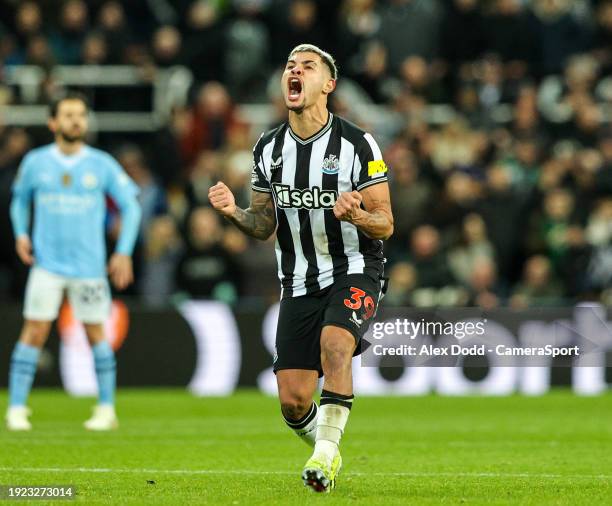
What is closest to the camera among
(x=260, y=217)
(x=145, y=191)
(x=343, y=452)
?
(x=260, y=217)

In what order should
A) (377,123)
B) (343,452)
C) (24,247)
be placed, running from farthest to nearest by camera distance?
(377,123)
(24,247)
(343,452)

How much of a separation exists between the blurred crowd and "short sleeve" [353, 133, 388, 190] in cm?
843

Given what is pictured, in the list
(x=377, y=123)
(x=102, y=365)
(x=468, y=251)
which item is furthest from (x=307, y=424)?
(x=377, y=123)

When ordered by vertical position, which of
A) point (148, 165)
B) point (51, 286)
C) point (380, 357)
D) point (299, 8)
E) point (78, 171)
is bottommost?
point (380, 357)

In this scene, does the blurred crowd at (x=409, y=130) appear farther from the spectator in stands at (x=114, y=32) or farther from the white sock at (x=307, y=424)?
the white sock at (x=307, y=424)

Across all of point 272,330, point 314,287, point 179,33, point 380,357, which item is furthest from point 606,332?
point 179,33

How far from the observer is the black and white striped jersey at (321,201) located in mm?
8141

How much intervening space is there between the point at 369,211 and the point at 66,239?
14.8 ft

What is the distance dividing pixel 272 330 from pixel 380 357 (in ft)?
23.5

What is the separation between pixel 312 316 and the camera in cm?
816

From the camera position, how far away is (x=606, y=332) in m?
14.1

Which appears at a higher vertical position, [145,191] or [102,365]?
[145,191]

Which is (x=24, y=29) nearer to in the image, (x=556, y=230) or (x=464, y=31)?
(x=464, y=31)

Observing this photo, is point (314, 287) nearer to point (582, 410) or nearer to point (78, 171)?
point (78, 171)
